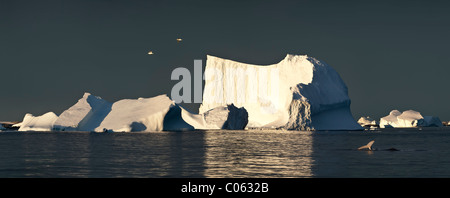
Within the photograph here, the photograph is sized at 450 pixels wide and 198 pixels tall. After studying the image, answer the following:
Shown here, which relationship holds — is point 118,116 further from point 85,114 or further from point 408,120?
point 408,120

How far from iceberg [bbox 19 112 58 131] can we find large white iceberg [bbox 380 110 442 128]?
109873 mm

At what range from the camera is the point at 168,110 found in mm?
67250

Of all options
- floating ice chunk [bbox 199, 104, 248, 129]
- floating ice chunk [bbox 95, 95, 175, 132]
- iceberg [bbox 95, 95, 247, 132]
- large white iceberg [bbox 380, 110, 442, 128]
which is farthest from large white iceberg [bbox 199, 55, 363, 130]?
large white iceberg [bbox 380, 110, 442, 128]

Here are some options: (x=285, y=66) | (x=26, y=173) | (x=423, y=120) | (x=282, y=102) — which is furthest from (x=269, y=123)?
(x=26, y=173)

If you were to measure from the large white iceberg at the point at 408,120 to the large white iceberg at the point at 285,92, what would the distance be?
6511 centimetres

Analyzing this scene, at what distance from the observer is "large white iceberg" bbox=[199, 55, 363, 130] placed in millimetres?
81938

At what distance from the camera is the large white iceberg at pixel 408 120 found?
151000mm

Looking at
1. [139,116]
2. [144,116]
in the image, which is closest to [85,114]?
[139,116]

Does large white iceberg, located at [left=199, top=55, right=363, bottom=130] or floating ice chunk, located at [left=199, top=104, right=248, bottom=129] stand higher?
large white iceberg, located at [left=199, top=55, right=363, bottom=130]

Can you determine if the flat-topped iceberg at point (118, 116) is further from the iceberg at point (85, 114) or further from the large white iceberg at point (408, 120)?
the large white iceberg at point (408, 120)

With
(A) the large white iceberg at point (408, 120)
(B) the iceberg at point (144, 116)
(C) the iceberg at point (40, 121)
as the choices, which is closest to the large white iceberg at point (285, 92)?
(B) the iceberg at point (144, 116)

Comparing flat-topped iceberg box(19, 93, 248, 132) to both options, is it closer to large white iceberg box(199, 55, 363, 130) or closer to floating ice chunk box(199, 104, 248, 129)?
floating ice chunk box(199, 104, 248, 129)
